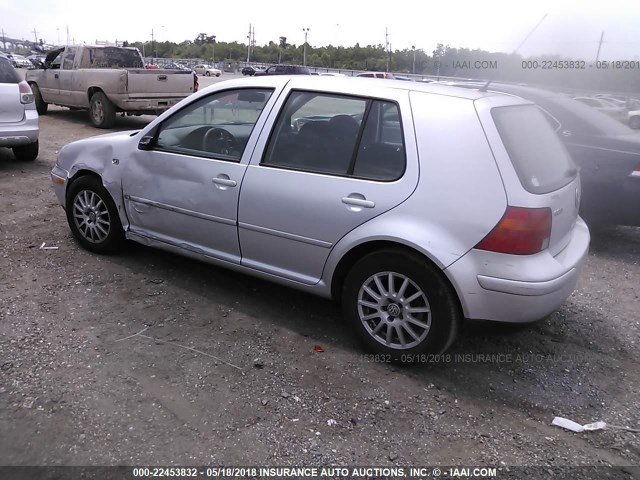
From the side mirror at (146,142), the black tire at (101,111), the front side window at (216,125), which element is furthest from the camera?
the black tire at (101,111)

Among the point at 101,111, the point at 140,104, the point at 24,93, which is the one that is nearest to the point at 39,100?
the point at 101,111

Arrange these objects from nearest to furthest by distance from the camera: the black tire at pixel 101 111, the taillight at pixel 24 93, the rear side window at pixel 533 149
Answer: the rear side window at pixel 533 149
the taillight at pixel 24 93
the black tire at pixel 101 111

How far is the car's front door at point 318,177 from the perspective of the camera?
3.26 meters

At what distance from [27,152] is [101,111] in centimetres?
403

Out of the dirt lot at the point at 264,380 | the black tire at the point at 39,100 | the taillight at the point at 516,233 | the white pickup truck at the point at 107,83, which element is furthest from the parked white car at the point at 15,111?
the taillight at the point at 516,233

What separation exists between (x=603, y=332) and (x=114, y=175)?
3888 mm

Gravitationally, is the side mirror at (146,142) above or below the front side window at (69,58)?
below

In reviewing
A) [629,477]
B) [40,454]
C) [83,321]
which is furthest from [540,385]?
[83,321]

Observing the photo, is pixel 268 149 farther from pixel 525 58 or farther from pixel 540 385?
pixel 525 58

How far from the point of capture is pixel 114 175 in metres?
4.46

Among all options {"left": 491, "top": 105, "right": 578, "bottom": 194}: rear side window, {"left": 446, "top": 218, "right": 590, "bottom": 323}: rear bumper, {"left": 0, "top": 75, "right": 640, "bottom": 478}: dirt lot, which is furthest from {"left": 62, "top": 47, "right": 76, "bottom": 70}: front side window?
{"left": 446, "top": 218, "right": 590, "bottom": 323}: rear bumper

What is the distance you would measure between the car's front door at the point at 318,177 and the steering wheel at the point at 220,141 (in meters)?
0.28

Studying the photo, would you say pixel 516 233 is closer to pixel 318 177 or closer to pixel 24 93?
pixel 318 177

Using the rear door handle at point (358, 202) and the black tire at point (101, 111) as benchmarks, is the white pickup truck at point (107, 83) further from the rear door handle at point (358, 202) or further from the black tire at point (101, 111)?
the rear door handle at point (358, 202)
